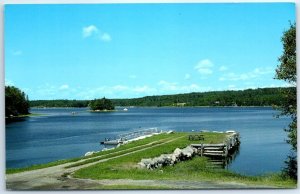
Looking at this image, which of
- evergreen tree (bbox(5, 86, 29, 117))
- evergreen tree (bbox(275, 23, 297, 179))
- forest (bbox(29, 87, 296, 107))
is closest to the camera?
evergreen tree (bbox(5, 86, 29, 117))

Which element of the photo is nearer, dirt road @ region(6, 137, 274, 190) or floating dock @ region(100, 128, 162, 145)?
dirt road @ region(6, 137, 274, 190)

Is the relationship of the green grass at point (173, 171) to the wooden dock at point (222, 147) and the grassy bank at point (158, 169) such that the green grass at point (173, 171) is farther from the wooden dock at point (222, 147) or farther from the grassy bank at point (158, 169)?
the wooden dock at point (222, 147)

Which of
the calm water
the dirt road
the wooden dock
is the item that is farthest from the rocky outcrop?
the dirt road

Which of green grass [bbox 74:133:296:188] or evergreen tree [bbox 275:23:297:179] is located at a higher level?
evergreen tree [bbox 275:23:297:179]

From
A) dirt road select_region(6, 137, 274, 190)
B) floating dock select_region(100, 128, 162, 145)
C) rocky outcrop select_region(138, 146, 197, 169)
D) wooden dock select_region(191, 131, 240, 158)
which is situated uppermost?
floating dock select_region(100, 128, 162, 145)

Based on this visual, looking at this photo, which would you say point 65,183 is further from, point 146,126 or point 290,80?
point 290,80

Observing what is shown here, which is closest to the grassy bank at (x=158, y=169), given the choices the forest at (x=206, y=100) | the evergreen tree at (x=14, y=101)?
the forest at (x=206, y=100)

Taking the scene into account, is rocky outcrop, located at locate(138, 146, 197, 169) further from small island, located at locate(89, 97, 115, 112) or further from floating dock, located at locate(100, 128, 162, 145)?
small island, located at locate(89, 97, 115, 112)
